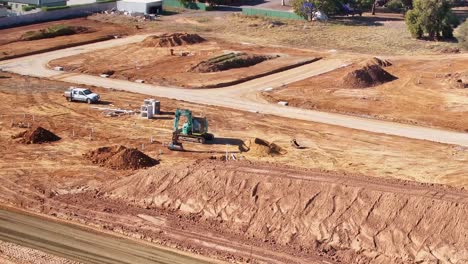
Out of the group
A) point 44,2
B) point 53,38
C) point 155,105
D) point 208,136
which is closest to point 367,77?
point 155,105

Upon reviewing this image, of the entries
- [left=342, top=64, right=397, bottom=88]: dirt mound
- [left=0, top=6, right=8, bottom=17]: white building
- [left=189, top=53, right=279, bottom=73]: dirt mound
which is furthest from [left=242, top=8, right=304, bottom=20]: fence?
[left=342, top=64, right=397, bottom=88]: dirt mound

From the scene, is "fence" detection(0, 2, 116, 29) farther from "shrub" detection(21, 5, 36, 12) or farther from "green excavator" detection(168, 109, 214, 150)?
"green excavator" detection(168, 109, 214, 150)

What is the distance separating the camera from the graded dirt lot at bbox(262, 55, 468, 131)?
54.8 metres

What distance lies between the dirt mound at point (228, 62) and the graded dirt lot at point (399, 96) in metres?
8.14

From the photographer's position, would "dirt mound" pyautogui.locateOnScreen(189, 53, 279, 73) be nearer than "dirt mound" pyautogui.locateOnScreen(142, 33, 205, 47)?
Yes

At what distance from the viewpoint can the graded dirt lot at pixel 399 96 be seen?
5478 cm

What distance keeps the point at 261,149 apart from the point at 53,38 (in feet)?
156

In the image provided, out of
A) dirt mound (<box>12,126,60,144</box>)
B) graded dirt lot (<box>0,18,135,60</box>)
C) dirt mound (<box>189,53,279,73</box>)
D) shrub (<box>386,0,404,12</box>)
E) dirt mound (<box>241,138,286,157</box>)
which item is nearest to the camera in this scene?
dirt mound (<box>241,138,286,157</box>)

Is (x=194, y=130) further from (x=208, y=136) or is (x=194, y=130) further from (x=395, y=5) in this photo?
(x=395, y=5)

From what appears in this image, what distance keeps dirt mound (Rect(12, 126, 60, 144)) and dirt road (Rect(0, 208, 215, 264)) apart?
38.7 ft

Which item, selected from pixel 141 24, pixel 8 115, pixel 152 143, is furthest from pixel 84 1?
pixel 152 143

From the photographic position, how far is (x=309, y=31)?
9175 centimetres

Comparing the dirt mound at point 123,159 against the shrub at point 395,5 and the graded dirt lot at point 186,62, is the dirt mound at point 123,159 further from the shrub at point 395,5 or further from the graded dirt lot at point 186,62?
the shrub at point 395,5

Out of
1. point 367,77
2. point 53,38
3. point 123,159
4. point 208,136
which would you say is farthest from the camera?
point 53,38
